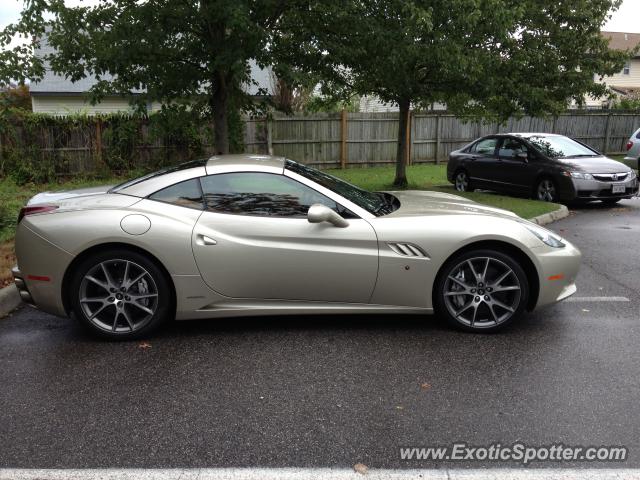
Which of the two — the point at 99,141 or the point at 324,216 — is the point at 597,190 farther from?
the point at 99,141

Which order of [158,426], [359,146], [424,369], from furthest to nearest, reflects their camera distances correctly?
[359,146] → [424,369] → [158,426]

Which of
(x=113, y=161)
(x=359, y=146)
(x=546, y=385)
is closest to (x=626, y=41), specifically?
(x=359, y=146)

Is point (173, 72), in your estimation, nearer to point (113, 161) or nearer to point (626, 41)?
point (113, 161)

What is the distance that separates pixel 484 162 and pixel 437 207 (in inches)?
321

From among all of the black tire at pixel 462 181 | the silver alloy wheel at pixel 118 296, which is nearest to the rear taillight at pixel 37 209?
the silver alloy wheel at pixel 118 296

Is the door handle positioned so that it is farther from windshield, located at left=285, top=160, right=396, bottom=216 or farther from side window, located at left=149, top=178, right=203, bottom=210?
windshield, located at left=285, top=160, right=396, bottom=216

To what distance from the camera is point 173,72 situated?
8023 millimetres

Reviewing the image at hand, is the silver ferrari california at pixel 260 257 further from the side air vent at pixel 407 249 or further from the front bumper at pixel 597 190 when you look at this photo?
the front bumper at pixel 597 190

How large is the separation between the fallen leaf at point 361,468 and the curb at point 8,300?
3716 mm

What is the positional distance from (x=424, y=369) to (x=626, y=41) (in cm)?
5238

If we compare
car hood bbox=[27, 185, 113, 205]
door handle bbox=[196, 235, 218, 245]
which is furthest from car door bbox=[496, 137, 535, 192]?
car hood bbox=[27, 185, 113, 205]

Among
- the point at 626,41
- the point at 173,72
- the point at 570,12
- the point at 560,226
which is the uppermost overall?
the point at 626,41

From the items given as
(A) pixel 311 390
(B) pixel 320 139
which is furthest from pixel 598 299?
(B) pixel 320 139

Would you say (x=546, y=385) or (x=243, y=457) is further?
(x=546, y=385)
